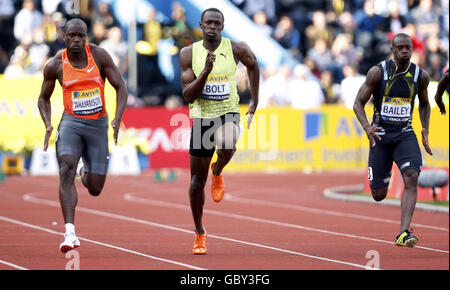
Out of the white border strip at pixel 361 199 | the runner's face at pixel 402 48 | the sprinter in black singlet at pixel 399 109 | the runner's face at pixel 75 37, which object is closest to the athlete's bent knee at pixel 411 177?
the sprinter in black singlet at pixel 399 109

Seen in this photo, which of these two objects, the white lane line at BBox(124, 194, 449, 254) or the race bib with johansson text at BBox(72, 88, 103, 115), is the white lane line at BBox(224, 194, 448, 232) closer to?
Answer: the white lane line at BBox(124, 194, 449, 254)

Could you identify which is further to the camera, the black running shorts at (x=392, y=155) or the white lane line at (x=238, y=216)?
the white lane line at (x=238, y=216)

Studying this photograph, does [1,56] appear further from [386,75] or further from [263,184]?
[386,75]

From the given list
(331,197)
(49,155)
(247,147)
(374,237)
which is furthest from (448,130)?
(374,237)

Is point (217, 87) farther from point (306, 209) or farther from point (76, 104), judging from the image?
point (306, 209)

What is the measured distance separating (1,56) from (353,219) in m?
13.6

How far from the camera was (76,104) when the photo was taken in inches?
445

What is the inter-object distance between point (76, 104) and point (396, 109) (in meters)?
3.51

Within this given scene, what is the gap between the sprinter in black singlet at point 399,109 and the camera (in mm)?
11602

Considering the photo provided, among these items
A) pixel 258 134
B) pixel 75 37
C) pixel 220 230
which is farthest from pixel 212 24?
pixel 258 134

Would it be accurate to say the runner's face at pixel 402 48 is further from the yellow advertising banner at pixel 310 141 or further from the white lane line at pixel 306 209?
the yellow advertising banner at pixel 310 141

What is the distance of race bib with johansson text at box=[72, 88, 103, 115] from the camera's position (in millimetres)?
11281

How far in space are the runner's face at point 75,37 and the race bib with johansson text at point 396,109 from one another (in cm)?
337

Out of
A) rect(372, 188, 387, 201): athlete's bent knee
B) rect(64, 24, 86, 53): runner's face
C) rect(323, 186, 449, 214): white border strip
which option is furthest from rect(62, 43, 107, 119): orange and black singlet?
rect(323, 186, 449, 214): white border strip
